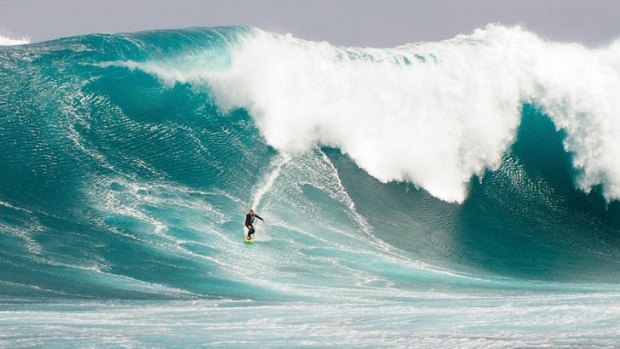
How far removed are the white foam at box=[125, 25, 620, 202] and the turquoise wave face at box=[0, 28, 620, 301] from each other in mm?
300

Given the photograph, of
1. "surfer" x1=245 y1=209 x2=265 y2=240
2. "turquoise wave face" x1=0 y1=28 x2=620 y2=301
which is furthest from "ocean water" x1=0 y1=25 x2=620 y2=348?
"surfer" x1=245 y1=209 x2=265 y2=240

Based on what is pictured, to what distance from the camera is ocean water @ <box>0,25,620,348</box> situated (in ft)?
26.8

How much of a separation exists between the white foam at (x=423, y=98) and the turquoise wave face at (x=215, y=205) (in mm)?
300

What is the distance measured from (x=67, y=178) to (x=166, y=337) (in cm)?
759

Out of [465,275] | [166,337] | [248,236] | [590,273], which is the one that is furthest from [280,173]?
[166,337]

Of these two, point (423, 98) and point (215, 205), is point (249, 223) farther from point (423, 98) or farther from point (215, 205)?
point (423, 98)

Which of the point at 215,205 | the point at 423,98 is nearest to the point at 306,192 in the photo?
the point at 215,205

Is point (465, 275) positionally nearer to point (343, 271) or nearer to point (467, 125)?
point (343, 271)

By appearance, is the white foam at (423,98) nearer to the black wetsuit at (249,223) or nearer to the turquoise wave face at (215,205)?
the turquoise wave face at (215,205)

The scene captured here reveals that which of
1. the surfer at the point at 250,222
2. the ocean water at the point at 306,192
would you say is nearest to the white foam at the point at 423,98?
the ocean water at the point at 306,192

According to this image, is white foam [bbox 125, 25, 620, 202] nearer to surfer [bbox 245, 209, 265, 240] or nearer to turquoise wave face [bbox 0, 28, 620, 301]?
turquoise wave face [bbox 0, 28, 620, 301]

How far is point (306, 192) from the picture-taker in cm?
1475

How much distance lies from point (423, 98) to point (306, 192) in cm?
521

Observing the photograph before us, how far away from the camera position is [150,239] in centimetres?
1223
